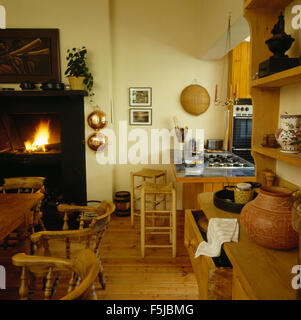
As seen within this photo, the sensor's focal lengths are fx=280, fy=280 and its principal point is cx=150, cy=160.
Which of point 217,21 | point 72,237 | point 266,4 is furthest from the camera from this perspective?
point 217,21

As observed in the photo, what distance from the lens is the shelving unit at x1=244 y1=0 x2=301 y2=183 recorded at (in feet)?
5.03

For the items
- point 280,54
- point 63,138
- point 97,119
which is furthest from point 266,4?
point 63,138

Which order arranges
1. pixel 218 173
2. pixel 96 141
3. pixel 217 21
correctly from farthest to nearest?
pixel 96 141 → pixel 217 21 → pixel 218 173

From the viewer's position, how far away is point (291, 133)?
1.31 meters

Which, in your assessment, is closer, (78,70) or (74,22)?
(78,70)

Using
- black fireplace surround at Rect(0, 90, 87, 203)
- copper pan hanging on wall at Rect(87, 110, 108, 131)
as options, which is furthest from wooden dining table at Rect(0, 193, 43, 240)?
A: copper pan hanging on wall at Rect(87, 110, 108, 131)

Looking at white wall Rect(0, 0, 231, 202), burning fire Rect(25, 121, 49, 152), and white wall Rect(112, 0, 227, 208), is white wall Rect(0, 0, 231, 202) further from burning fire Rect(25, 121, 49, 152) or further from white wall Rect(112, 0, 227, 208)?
burning fire Rect(25, 121, 49, 152)

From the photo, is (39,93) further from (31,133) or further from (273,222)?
(273,222)

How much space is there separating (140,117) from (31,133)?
1630 millimetres

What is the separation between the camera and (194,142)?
13.1ft

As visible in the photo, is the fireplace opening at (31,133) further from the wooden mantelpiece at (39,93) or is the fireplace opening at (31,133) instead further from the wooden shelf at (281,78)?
the wooden shelf at (281,78)
